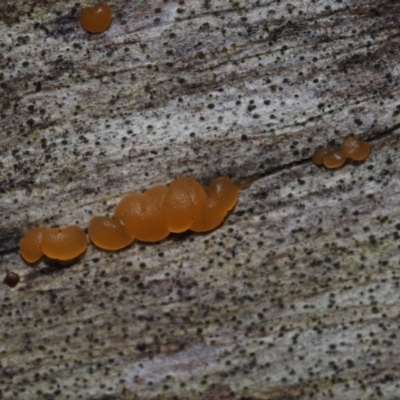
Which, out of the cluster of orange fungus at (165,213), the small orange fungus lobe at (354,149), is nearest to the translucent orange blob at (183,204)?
the cluster of orange fungus at (165,213)

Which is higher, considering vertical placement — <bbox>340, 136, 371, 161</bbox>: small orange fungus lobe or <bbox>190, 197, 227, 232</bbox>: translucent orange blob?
<bbox>340, 136, 371, 161</bbox>: small orange fungus lobe

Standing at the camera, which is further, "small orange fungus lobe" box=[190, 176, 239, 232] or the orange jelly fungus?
the orange jelly fungus

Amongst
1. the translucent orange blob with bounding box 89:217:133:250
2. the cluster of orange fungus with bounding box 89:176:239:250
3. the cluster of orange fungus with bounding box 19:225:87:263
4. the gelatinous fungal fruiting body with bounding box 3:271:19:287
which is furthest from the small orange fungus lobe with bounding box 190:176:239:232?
the gelatinous fungal fruiting body with bounding box 3:271:19:287

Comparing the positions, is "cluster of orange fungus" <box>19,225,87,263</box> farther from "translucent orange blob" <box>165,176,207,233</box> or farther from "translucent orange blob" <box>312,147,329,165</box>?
"translucent orange blob" <box>312,147,329,165</box>

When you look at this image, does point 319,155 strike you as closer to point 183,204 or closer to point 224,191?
point 224,191

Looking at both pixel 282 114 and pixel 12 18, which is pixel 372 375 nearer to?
pixel 282 114

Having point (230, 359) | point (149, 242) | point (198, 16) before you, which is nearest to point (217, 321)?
point (230, 359)

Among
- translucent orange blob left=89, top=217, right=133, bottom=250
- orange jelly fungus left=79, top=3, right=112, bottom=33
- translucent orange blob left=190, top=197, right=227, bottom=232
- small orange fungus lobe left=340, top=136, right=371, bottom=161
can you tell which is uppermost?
orange jelly fungus left=79, top=3, right=112, bottom=33

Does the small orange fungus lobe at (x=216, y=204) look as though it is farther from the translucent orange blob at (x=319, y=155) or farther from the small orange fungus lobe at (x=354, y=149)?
the small orange fungus lobe at (x=354, y=149)
